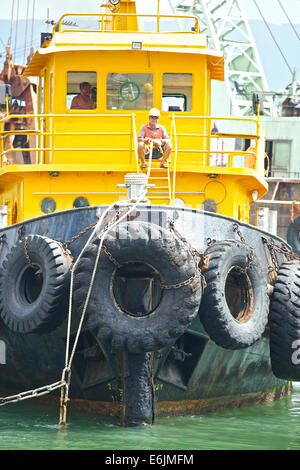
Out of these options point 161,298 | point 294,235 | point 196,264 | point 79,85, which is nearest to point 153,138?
point 79,85

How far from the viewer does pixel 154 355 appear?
10734mm

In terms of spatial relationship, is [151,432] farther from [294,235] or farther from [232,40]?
[232,40]

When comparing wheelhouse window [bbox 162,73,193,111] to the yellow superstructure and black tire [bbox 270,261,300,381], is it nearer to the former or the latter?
the yellow superstructure

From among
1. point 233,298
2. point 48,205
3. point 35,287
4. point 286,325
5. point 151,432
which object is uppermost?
point 48,205

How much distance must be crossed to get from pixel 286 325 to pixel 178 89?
434 centimetres

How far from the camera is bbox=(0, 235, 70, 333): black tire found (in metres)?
10.5

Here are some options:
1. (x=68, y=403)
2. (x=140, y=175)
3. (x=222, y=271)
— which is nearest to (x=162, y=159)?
(x=140, y=175)

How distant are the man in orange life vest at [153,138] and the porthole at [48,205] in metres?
1.48

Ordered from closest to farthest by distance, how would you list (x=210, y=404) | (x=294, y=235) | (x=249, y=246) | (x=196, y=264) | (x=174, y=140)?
(x=196, y=264)
(x=249, y=246)
(x=210, y=404)
(x=174, y=140)
(x=294, y=235)

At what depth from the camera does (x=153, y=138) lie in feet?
41.0

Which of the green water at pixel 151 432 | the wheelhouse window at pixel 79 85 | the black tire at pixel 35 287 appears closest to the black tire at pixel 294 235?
the wheelhouse window at pixel 79 85

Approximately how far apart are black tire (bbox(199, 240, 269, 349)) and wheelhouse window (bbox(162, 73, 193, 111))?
11.8 ft

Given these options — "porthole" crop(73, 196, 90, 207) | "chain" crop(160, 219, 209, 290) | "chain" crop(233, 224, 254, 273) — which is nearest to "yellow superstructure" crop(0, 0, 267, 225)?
"porthole" crop(73, 196, 90, 207)

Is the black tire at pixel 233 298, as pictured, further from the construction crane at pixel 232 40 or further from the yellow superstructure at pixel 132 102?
the construction crane at pixel 232 40
